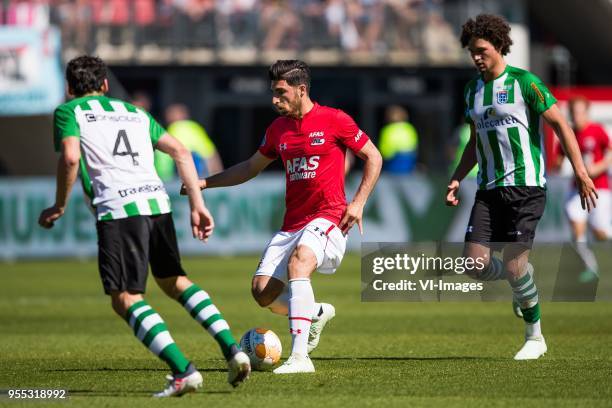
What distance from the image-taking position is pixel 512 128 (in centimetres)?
910

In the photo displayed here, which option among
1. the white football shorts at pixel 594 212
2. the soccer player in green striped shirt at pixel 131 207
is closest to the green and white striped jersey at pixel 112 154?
the soccer player in green striped shirt at pixel 131 207

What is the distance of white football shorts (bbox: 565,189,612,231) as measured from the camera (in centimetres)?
1571

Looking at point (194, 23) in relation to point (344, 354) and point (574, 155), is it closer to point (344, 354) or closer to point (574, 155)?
point (344, 354)

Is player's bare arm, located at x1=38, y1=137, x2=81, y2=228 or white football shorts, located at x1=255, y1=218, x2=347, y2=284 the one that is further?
white football shorts, located at x1=255, y1=218, x2=347, y2=284

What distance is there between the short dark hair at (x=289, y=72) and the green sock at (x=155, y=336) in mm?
2017

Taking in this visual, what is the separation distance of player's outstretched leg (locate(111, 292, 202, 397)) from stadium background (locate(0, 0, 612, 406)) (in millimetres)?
229

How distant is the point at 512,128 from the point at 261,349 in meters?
2.32

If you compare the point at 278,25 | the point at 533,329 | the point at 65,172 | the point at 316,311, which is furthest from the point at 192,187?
the point at 278,25

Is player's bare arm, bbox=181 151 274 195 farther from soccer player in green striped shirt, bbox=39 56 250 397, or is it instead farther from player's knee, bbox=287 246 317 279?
soccer player in green striped shirt, bbox=39 56 250 397

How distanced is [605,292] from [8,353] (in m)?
4.65

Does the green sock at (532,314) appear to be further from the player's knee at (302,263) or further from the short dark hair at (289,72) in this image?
the short dark hair at (289,72)

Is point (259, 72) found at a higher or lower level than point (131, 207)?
lower

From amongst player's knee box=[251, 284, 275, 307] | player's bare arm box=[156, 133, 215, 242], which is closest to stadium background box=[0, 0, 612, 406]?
player's knee box=[251, 284, 275, 307]

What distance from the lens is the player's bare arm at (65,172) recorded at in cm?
741
